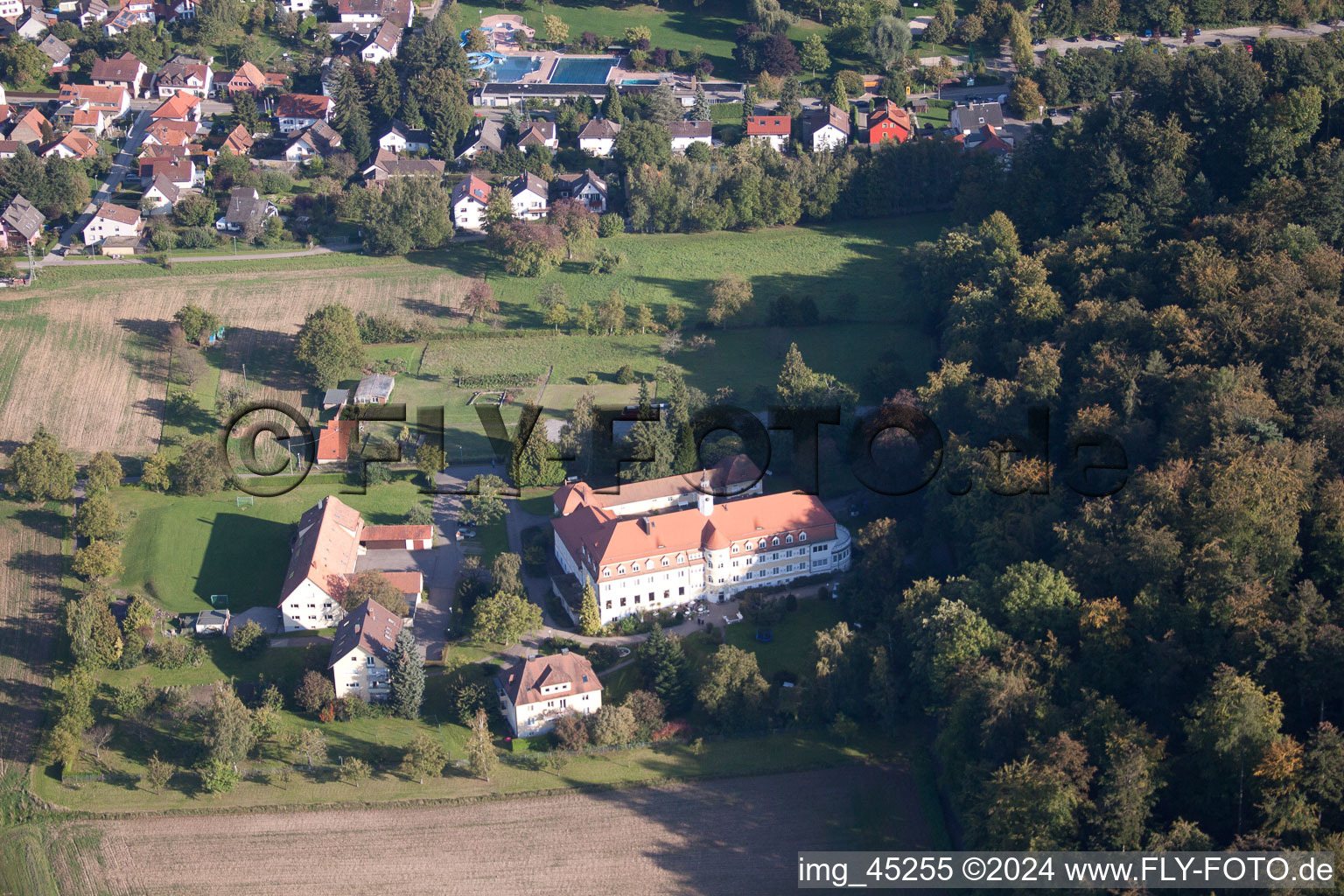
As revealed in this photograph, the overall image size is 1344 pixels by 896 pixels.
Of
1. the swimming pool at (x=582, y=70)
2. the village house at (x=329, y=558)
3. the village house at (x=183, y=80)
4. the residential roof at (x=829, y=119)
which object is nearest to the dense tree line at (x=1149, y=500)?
the village house at (x=329, y=558)

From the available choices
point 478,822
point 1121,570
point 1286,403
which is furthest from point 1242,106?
point 478,822

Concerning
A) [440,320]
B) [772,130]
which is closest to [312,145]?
[440,320]

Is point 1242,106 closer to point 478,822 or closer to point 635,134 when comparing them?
point 635,134

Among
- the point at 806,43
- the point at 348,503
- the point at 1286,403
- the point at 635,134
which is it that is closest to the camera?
the point at 1286,403

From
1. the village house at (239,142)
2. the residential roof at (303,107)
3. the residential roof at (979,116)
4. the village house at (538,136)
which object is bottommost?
the village house at (239,142)

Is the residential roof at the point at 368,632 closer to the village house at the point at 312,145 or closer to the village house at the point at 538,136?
the village house at the point at 538,136
